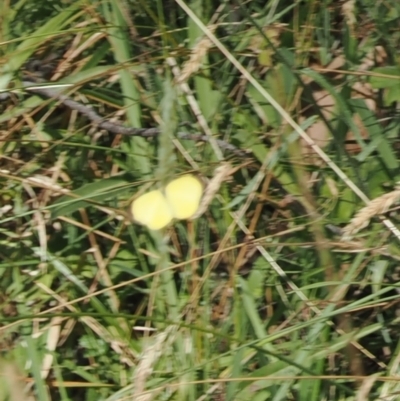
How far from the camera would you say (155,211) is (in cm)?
112

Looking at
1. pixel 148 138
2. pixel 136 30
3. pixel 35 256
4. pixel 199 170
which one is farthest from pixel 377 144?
pixel 35 256

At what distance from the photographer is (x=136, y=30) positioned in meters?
1.55

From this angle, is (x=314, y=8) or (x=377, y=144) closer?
(x=377, y=144)

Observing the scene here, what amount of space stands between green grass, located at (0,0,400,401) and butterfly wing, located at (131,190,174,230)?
0.09 metres

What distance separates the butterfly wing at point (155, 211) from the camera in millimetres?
1078

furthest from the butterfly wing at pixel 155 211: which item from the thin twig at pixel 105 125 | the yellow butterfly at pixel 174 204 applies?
the thin twig at pixel 105 125

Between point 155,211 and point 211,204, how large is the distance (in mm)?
293

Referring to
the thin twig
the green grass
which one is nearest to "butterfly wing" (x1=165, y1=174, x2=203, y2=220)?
the green grass

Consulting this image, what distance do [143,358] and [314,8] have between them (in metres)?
0.76

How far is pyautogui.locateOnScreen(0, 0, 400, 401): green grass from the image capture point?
1288 mm

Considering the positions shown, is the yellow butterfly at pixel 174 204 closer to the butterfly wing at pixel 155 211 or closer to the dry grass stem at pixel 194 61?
the butterfly wing at pixel 155 211

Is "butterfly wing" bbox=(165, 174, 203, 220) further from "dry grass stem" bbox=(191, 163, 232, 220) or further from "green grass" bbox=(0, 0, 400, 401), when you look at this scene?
"green grass" bbox=(0, 0, 400, 401)

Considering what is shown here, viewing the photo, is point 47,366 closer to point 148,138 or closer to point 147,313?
point 147,313

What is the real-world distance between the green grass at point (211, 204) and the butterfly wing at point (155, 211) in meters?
0.09
